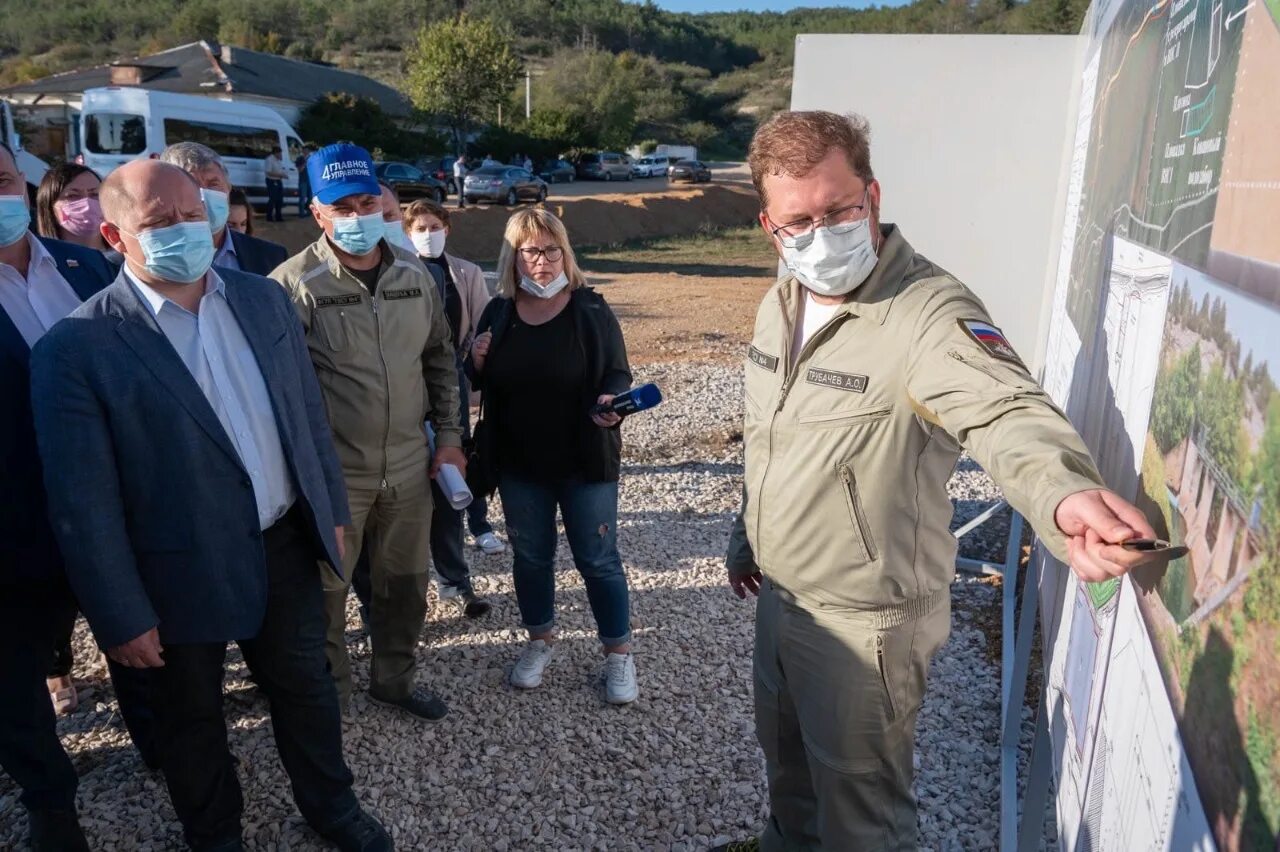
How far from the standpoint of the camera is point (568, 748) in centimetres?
353

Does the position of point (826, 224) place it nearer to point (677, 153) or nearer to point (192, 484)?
Answer: point (192, 484)

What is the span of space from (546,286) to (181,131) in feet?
76.9

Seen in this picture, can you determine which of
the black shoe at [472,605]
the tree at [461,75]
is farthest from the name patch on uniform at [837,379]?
the tree at [461,75]

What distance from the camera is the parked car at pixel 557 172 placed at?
141ft

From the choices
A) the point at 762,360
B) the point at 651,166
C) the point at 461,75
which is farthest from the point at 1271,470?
the point at 461,75

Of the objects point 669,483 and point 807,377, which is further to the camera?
point 669,483

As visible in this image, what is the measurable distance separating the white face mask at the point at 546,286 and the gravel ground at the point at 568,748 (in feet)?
5.78

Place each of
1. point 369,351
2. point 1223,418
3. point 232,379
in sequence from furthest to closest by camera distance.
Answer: point 369,351 → point 232,379 → point 1223,418

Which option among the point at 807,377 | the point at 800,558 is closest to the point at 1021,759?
the point at 800,558

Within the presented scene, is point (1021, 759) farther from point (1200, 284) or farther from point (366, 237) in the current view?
point (366, 237)

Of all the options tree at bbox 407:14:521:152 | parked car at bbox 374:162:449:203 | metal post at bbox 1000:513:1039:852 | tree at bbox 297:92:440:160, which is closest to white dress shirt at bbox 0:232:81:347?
metal post at bbox 1000:513:1039:852

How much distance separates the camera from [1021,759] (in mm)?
3574

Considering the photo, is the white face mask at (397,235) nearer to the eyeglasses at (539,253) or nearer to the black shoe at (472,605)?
the eyeglasses at (539,253)

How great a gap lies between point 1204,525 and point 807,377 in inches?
38.4
